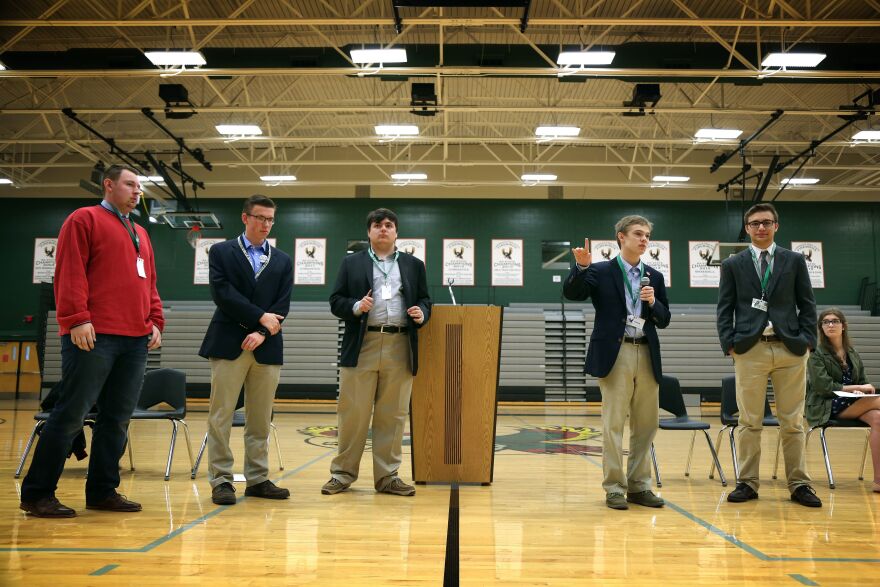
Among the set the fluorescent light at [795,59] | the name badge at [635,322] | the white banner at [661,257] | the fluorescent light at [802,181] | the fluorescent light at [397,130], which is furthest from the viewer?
the white banner at [661,257]

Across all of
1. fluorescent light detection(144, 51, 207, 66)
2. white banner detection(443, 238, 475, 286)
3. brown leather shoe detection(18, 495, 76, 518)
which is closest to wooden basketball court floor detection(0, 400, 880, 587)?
brown leather shoe detection(18, 495, 76, 518)

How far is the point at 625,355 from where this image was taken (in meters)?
3.66

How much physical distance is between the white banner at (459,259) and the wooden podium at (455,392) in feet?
41.6

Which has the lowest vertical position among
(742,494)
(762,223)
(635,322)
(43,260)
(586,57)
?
(742,494)

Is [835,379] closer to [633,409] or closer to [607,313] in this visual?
[633,409]

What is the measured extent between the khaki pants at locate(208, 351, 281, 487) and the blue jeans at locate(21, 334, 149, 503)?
0.42 m

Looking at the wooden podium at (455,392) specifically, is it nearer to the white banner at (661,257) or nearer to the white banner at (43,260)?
the white banner at (661,257)

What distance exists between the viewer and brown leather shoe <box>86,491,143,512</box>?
323 centimetres

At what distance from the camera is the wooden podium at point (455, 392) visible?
4.06 m

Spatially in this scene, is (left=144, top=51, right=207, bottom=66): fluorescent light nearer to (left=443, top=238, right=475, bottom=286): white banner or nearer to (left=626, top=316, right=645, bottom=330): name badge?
(left=626, top=316, right=645, bottom=330): name badge

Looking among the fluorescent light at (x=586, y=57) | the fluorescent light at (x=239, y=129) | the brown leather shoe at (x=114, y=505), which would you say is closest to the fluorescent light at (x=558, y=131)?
the fluorescent light at (x=586, y=57)

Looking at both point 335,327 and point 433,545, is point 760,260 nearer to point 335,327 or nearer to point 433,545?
Answer: point 433,545

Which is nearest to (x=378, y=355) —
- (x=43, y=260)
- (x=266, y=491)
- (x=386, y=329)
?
(x=386, y=329)

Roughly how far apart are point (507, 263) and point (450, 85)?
562 cm
